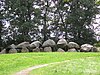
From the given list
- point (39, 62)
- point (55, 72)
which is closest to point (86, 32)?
point (39, 62)

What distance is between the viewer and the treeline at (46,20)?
165 feet

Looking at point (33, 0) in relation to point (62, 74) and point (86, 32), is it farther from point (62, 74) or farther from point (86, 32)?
point (62, 74)

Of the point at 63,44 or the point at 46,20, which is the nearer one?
the point at 63,44

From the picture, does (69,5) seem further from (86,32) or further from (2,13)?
(2,13)

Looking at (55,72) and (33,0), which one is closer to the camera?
(55,72)

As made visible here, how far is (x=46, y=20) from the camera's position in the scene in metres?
52.6

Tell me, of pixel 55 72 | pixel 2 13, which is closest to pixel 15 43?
pixel 2 13

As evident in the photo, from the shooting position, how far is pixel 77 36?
51.8 m

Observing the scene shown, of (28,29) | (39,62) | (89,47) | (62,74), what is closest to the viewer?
(62,74)

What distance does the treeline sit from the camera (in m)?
50.3

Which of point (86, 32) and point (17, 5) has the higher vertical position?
point (17, 5)

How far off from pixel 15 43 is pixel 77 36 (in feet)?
34.2

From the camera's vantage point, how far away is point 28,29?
49.8 metres

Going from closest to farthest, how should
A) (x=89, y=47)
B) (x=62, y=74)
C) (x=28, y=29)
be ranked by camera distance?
(x=62, y=74), (x=89, y=47), (x=28, y=29)
